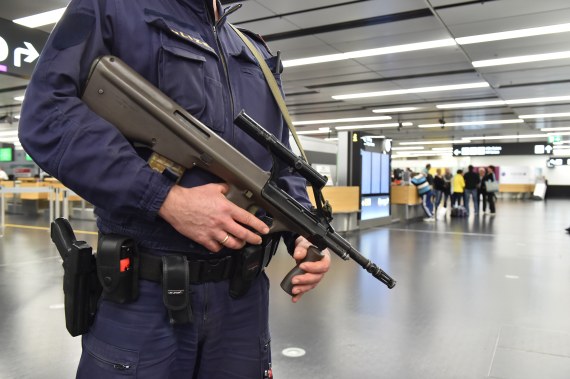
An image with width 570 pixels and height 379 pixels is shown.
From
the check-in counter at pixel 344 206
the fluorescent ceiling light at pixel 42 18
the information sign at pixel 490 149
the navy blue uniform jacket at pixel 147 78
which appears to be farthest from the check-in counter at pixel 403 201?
the information sign at pixel 490 149

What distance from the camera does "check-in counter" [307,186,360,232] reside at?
8146 millimetres

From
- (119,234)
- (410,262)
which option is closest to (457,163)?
(410,262)

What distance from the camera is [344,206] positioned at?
8.44 metres

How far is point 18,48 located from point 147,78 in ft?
17.1

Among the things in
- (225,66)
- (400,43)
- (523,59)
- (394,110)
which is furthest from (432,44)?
(225,66)

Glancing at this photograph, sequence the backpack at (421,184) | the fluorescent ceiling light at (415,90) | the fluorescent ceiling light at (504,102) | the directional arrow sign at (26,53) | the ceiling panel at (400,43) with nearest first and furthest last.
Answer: the directional arrow sign at (26,53) → the ceiling panel at (400,43) → the fluorescent ceiling light at (415,90) → the backpack at (421,184) → the fluorescent ceiling light at (504,102)

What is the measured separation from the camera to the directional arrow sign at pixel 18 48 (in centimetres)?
495

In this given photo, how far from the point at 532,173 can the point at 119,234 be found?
100.0 feet

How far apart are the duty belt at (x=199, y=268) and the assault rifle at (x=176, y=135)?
0.13 meters

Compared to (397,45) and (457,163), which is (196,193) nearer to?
(397,45)

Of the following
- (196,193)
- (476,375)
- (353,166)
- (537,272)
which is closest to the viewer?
(196,193)

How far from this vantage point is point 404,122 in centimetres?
1780

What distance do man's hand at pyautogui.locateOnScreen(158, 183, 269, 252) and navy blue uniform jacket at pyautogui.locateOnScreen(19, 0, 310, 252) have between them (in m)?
0.03

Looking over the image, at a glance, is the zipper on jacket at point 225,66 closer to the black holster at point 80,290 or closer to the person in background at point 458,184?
the black holster at point 80,290
